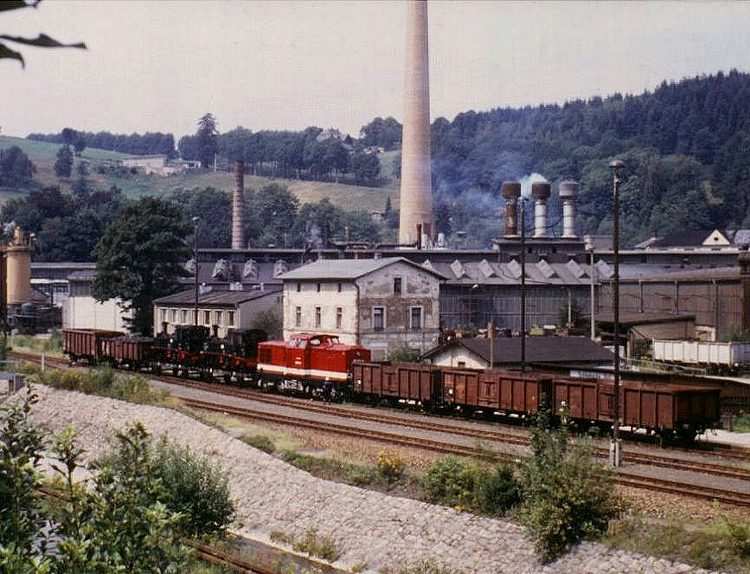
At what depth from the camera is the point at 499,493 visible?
2453 cm

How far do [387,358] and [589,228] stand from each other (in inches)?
4794

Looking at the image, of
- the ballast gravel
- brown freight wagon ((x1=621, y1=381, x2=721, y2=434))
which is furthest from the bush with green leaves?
brown freight wagon ((x1=621, y1=381, x2=721, y2=434))

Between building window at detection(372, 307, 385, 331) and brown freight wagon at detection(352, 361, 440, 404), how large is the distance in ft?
43.6

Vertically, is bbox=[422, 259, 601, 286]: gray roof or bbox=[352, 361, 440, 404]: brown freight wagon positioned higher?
bbox=[422, 259, 601, 286]: gray roof

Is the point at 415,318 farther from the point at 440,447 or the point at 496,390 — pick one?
the point at 440,447

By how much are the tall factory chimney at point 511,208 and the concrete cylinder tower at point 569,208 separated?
4992 millimetres

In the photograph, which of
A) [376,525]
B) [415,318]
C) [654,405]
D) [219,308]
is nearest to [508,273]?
[415,318]

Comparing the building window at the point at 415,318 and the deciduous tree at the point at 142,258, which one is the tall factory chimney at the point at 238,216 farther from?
the building window at the point at 415,318

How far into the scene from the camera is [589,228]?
17200cm

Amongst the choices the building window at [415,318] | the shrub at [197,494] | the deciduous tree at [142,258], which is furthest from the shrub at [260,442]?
the deciduous tree at [142,258]

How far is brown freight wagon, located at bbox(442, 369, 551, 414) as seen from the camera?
34.2 meters

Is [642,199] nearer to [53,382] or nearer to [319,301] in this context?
[319,301]

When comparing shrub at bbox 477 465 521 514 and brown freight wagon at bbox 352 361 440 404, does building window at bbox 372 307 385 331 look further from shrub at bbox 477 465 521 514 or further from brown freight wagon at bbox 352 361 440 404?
shrub at bbox 477 465 521 514

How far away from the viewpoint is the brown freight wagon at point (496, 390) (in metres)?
34.2
